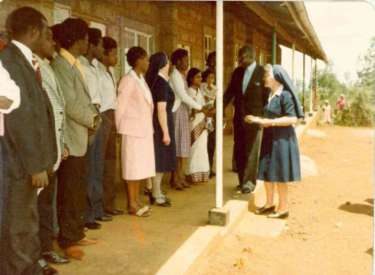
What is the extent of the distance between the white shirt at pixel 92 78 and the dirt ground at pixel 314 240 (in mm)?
1617

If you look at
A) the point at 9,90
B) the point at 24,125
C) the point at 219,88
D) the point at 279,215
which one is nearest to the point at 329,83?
the point at 279,215

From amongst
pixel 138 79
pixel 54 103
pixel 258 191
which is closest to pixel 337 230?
pixel 258 191

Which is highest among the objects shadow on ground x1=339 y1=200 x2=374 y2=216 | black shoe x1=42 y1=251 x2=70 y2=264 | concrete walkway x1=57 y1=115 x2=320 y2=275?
black shoe x1=42 y1=251 x2=70 y2=264

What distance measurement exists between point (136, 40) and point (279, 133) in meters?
2.81

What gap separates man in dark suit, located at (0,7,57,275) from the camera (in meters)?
2.63

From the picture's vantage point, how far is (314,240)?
4.78m

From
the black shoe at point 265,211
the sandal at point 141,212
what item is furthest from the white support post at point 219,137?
the black shoe at point 265,211

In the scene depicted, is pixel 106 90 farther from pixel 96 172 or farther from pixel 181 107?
pixel 181 107

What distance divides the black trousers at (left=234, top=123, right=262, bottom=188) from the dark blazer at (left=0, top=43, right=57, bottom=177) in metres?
3.28

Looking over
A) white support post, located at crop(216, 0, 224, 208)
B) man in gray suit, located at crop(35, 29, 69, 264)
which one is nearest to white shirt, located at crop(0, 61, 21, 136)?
man in gray suit, located at crop(35, 29, 69, 264)

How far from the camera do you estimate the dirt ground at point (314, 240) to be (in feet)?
13.1

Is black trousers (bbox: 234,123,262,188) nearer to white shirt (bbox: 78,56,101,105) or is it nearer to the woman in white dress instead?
the woman in white dress

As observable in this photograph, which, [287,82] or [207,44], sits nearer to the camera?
[287,82]

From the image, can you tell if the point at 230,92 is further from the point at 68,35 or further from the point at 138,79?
the point at 68,35
